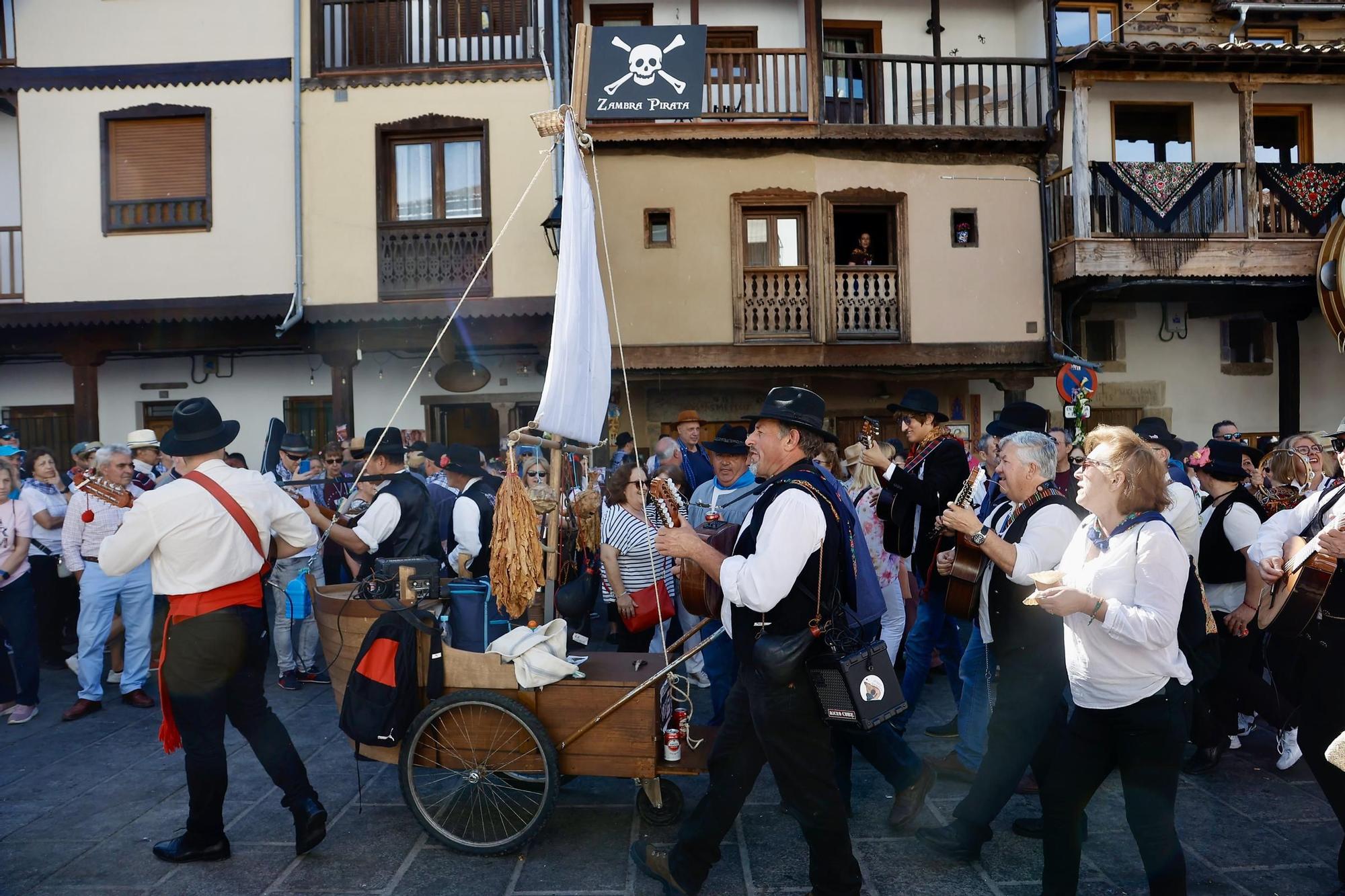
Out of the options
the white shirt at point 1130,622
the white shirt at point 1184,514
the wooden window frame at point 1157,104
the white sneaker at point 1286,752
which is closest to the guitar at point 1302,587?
the white shirt at point 1184,514

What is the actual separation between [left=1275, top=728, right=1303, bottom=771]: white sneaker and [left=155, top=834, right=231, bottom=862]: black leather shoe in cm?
537

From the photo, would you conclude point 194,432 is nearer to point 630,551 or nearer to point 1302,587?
point 630,551

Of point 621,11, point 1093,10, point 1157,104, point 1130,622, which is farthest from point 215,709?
point 1093,10

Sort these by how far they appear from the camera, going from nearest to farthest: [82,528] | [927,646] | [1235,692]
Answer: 1. [1235,692]
2. [927,646]
3. [82,528]

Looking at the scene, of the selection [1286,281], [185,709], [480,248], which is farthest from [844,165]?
[185,709]

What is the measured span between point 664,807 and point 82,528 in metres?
5.00

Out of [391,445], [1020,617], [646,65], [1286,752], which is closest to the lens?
[1020,617]

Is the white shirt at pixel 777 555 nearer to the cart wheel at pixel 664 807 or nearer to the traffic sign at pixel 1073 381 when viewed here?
the cart wheel at pixel 664 807

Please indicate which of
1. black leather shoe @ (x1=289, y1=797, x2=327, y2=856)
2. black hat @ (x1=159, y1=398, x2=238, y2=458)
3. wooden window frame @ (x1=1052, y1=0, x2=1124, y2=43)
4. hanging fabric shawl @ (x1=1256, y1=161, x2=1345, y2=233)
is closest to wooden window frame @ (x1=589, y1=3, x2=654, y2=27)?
wooden window frame @ (x1=1052, y1=0, x2=1124, y2=43)

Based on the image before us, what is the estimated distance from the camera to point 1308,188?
13461 millimetres

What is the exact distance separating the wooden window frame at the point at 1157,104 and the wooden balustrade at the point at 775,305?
5824mm

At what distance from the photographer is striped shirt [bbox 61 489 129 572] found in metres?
6.53

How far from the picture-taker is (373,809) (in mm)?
4527

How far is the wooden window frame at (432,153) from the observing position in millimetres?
12281
